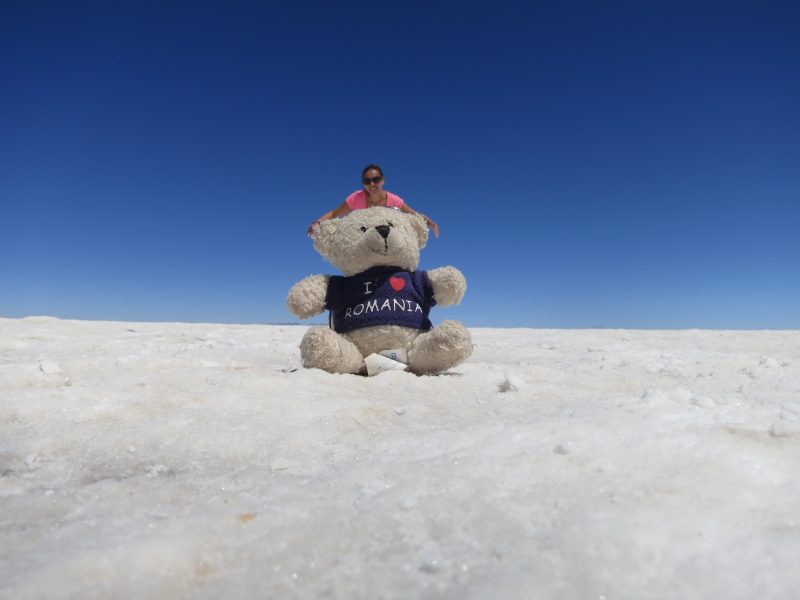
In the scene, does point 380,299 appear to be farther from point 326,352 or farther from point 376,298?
point 326,352

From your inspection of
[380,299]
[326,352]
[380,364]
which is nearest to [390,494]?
[326,352]

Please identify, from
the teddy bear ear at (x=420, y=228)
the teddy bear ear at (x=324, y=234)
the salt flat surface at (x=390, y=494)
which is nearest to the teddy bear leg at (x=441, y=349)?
the salt flat surface at (x=390, y=494)

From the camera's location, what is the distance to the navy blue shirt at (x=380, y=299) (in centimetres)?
312

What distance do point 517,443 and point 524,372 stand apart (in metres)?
1.55

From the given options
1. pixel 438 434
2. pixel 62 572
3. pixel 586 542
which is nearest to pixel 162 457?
pixel 62 572

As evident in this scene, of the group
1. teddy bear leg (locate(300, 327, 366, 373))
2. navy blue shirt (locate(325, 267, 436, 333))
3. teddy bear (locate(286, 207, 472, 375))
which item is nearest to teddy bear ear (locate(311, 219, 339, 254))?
teddy bear (locate(286, 207, 472, 375))

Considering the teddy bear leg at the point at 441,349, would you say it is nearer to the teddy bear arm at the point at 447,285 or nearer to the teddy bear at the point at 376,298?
the teddy bear at the point at 376,298

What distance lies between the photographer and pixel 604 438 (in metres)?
1.31

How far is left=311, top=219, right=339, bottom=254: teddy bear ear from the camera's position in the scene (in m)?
3.36

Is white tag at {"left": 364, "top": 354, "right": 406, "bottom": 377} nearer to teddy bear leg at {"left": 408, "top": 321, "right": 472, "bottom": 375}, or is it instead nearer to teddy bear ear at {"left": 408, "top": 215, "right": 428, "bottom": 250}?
teddy bear leg at {"left": 408, "top": 321, "right": 472, "bottom": 375}

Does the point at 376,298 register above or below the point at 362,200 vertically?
below

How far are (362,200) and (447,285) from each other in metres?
1.15

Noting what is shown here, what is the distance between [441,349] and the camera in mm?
2930

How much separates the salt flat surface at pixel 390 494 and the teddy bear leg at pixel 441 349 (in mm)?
712
